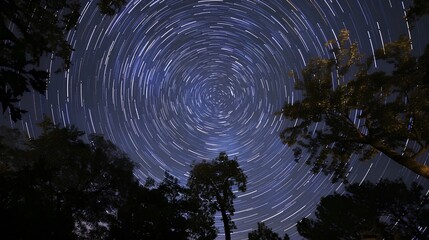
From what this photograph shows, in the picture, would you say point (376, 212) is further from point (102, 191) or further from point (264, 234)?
point (102, 191)

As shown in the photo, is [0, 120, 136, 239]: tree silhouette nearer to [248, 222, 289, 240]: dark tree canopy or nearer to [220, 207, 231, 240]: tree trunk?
[220, 207, 231, 240]: tree trunk

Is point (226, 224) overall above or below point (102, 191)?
below

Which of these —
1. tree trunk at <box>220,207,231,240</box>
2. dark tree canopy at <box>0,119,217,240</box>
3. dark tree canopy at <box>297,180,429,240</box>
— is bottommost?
dark tree canopy at <box>297,180,429,240</box>

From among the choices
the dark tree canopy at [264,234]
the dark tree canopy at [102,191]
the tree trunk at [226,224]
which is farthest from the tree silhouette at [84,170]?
the dark tree canopy at [264,234]

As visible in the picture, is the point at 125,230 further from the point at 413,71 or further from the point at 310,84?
the point at 413,71

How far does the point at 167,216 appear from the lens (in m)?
17.8

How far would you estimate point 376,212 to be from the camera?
2000cm

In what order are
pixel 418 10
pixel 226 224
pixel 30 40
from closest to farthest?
pixel 30 40 → pixel 418 10 → pixel 226 224

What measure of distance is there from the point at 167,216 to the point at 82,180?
18.9 ft

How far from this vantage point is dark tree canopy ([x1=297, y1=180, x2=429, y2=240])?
63.8 feet

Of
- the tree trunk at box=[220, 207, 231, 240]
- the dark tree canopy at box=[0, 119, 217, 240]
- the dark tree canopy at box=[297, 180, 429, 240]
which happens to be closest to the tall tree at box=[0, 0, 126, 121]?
the dark tree canopy at box=[0, 119, 217, 240]

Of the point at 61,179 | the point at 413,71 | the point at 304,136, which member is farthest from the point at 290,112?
the point at 61,179

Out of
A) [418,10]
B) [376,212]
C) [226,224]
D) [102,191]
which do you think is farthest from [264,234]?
[418,10]

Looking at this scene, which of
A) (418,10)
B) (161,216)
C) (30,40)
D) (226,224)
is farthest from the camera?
(226,224)
